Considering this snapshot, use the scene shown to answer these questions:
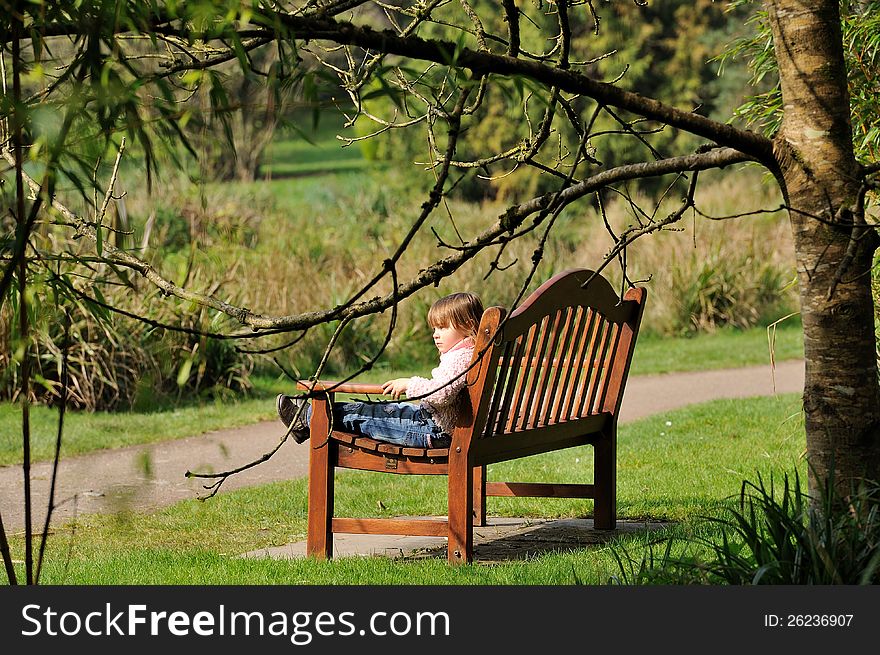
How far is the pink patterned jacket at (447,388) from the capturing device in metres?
5.04

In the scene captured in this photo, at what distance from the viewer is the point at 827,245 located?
3723 mm

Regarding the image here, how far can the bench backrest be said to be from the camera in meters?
5.12

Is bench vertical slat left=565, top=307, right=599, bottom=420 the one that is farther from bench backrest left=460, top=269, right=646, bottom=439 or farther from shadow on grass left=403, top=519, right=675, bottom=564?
shadow on grass left=403, top=519, right=675, bottom=564

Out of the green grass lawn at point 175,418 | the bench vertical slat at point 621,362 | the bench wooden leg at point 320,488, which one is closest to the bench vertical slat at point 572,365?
the bench vertical slat at point 621,362

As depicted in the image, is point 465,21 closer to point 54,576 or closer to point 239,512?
point 239,512

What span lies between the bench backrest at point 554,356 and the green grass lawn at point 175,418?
3008mm

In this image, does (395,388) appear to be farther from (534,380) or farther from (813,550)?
(813,550)

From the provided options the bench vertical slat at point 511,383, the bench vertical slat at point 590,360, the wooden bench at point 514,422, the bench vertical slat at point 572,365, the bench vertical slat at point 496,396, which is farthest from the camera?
the bench vertical slat at point 590,360

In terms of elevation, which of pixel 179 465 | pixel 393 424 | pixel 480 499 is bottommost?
pixel 480 499

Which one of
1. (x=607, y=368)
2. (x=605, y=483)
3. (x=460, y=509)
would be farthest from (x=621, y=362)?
(x=460, y=509)

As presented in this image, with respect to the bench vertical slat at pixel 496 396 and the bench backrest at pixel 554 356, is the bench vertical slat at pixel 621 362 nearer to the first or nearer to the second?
the bench backrest at pixel 554 356

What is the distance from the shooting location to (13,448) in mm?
8875

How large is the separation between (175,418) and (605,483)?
16.7 feet

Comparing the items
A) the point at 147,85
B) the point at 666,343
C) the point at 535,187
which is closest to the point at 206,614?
the point at 147,85
